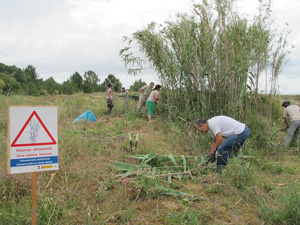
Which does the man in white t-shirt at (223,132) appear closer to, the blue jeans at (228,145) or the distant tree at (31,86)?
the blue jeans at (228,145)

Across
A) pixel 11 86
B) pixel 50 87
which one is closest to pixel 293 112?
pixel 11 86

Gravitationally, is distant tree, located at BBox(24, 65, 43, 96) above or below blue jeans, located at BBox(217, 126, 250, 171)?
above

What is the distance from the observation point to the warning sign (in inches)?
83.7

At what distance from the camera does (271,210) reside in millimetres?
2529

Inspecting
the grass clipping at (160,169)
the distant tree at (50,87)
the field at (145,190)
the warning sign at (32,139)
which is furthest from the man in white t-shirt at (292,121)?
the distant tree at (50,87)

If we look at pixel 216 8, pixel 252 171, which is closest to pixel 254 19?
pixel 216 8

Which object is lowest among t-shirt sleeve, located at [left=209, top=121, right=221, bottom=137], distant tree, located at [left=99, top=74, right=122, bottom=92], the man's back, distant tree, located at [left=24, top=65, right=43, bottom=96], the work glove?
the work glove

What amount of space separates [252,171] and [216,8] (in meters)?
3.82

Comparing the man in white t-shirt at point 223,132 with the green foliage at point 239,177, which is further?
the man in white t-shirt at point 223,132

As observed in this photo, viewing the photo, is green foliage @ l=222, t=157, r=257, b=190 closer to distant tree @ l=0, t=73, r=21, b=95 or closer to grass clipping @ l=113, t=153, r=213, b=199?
grass clipping @ l=113, t=153, r=213, b=199

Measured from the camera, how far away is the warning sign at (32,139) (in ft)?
6.97

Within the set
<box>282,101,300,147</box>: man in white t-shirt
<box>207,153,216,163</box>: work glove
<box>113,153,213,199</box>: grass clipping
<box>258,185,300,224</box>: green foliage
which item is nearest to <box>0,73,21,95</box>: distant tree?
<box>113,153,213,199</box>: grass clipping

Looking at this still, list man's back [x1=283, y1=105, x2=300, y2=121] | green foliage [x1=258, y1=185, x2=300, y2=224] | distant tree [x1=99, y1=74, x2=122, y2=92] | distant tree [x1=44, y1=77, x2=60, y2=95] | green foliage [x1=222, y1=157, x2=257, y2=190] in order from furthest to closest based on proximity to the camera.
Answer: distant tree [x1=44, y1=77, x2=60, y2=95], distant tree [x1=99, y1=74, x2=122, y2=92], man's back [x1=283, y1=105, x2=300, y2=121], green foliage [x1=222, y1=157, x2=257, y2=190], green foliage [x1=258, y1=185, x2=300, y2=224]

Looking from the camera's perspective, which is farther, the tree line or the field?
the tree line
